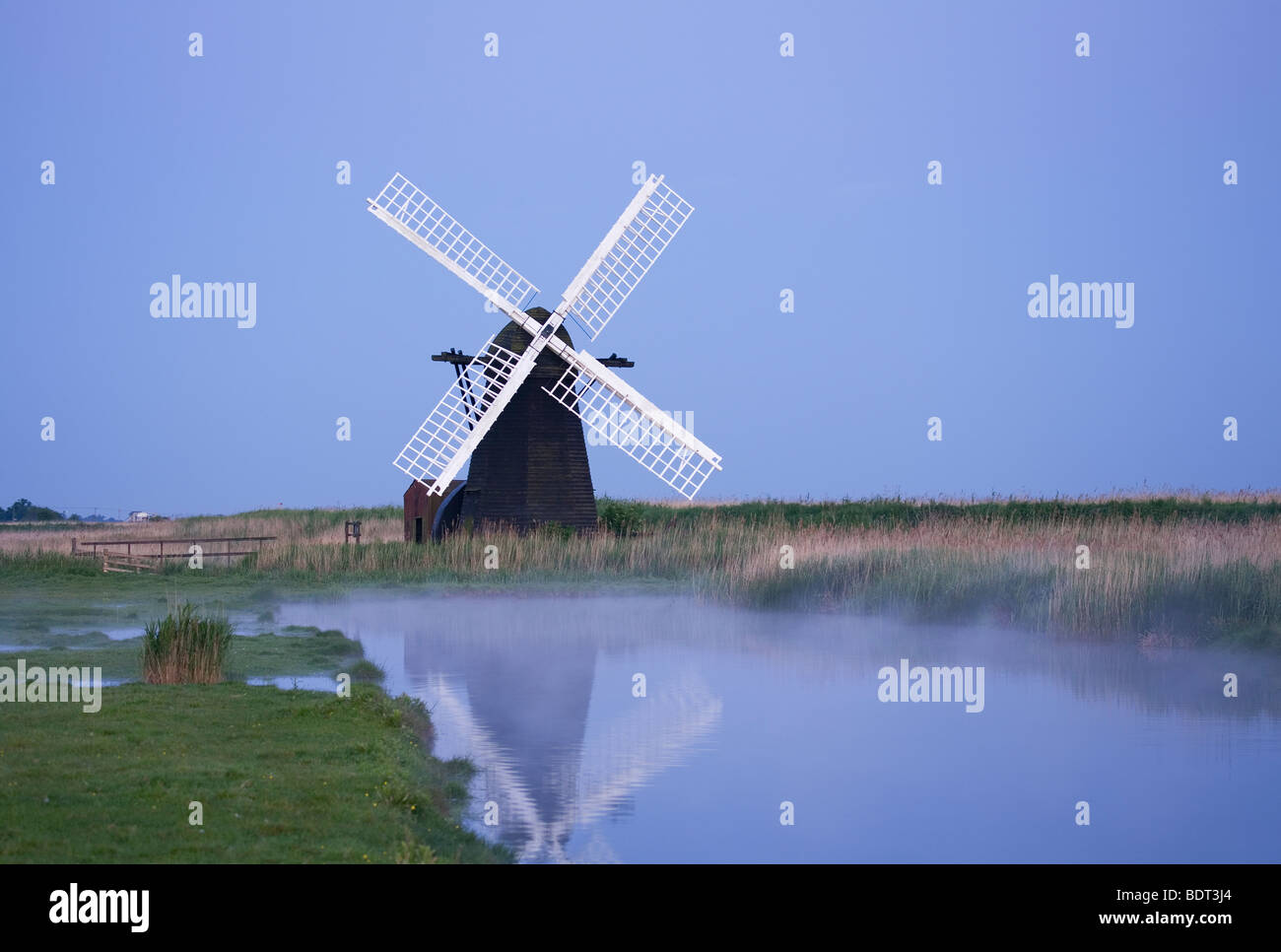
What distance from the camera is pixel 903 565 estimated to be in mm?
22234

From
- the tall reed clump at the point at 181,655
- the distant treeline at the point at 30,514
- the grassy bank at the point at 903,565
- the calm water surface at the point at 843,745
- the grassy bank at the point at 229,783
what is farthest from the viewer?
the distant treeline at the point at 30,514

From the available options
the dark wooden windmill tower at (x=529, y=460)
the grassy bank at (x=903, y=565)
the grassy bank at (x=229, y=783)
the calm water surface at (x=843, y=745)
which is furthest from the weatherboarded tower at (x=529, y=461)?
the grassy bank at (x=229, y=783)

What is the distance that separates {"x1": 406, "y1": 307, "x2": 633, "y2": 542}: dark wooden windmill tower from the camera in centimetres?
2944

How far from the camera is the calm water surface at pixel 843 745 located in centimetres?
884

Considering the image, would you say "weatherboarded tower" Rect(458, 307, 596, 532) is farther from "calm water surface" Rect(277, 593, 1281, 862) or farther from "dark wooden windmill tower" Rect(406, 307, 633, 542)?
"calm water surface" Rect(277, 593, 1281, 862)

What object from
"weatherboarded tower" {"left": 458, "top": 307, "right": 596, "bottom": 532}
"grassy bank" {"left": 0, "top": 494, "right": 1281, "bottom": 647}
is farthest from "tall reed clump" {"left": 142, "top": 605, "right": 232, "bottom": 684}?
"weatherboarded tower" {"left": 458, "top": 307, "right": 596, "bottom": 532}

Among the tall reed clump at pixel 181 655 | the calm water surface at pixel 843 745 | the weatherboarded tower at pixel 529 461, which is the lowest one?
the calm water surface at pixel 843 745

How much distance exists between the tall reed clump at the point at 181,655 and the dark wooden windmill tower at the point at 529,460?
15724 mm

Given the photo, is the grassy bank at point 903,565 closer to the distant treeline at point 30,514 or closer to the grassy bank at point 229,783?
the grassy bank at point 229,783

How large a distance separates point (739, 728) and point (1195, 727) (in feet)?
14.3

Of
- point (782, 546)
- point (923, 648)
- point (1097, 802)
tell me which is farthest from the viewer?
point (782, 546)
